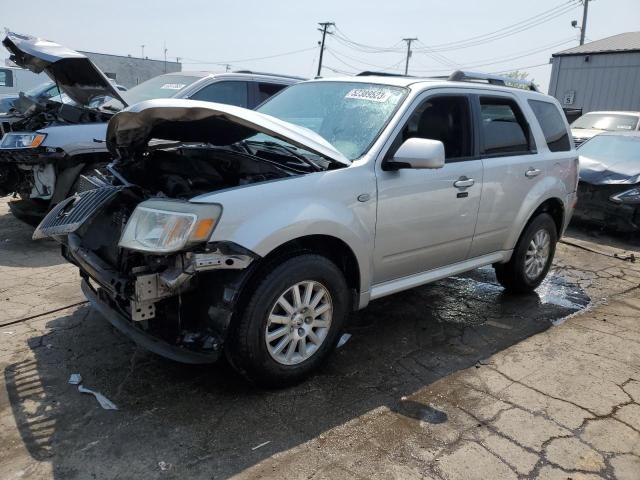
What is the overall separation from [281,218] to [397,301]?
2248 mm

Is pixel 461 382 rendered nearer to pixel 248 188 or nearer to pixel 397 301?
pixel 397 301

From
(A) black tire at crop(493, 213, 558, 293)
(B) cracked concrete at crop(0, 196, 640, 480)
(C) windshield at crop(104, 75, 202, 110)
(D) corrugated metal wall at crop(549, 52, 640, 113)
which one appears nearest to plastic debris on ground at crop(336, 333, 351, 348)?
(B) cracked concrete at crop(0, 196, 640, 480)

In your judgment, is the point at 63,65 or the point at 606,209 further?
the point at 606,209

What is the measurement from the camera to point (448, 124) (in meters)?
4.10

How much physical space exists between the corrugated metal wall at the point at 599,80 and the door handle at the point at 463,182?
21193 millimetres

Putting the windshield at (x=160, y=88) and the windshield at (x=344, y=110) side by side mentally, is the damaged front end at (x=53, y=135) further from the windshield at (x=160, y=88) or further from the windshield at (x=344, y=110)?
the windshield at (x=344, y=110)

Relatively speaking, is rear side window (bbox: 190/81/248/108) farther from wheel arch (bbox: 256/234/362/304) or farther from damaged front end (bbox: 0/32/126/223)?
wheel arch (bbox: 256/234/362/304)

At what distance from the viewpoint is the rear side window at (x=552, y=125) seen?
493 cm

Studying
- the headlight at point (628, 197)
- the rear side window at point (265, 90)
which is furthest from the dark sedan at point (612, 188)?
the rear side window at point (265, 90)

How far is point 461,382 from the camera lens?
136 inches

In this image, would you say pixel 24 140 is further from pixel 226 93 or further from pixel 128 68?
pixel 128 68

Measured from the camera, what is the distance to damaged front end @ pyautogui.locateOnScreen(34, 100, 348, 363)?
2736mm

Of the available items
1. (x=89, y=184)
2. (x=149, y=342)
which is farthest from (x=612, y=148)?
(x=149, y=342)

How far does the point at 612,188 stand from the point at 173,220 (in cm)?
716
